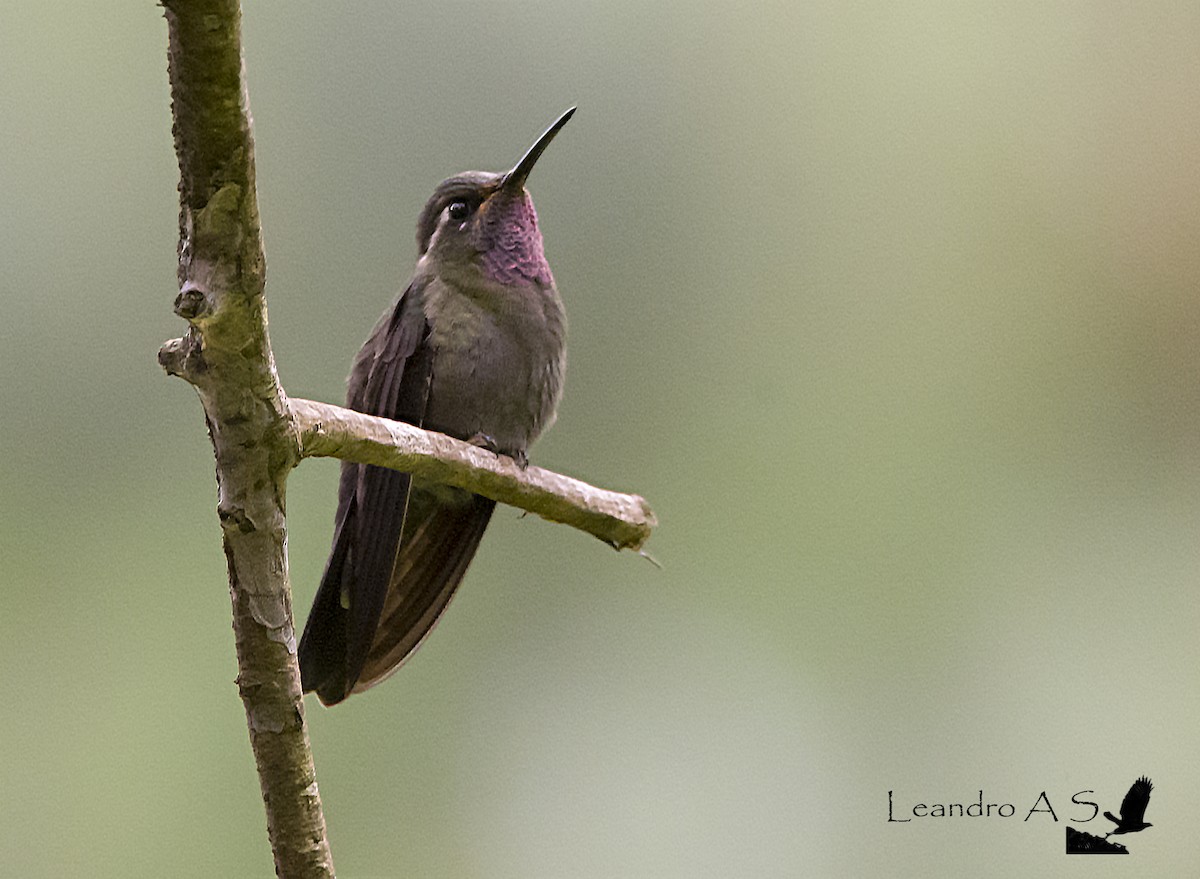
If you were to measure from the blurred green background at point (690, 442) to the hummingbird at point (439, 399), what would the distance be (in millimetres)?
621

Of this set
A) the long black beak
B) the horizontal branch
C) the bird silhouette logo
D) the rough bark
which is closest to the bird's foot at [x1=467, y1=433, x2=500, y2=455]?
the horizontal branch

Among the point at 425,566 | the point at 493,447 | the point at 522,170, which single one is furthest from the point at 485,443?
the point at 522,170

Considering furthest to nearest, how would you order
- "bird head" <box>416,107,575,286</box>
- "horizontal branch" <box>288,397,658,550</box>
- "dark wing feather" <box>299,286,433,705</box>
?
"bird head" <box>416,107,575,286</box>
"dark wing feather" <box>299,286,433,705</box>
"horizontal branch" <box>288,397,658,550</box>

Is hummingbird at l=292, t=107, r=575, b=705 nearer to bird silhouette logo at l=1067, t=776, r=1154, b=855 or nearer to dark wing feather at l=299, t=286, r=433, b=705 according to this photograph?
dark wing feather at l=299, t=286, r=433, b=705

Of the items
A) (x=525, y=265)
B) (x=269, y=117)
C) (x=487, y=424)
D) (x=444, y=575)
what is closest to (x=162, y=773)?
(x=444, y=575)

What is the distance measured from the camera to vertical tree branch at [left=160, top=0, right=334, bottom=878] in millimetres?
990

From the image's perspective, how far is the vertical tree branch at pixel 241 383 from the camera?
99cm

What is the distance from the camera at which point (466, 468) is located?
1788 millimetres

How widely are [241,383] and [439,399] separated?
998mm

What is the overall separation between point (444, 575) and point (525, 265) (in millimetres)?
638

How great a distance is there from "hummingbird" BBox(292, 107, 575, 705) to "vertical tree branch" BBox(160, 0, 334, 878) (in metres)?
0.53

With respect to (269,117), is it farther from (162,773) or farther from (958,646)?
(958,646)

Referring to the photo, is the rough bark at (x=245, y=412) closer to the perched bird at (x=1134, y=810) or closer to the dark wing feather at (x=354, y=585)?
the dark wing feather at (x=354, y=585)

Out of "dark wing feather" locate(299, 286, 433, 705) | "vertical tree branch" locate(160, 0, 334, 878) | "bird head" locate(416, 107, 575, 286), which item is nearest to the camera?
"vertical tree branch" locate(160, 0, 334, 878)
